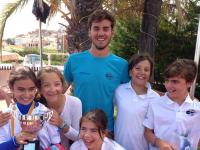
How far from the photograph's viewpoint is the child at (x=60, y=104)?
9.49 ft

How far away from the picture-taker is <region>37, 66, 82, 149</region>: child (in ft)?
9.49

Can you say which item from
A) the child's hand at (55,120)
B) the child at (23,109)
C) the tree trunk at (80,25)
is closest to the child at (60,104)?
the child's hand at (55,120)

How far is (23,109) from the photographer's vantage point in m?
2.64

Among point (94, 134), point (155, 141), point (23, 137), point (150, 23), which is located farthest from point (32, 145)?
point (150, 23)

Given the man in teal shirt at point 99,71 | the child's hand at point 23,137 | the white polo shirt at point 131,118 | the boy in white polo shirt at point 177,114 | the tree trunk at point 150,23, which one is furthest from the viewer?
the tree trunk at point 150,23

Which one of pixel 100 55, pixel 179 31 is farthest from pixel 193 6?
pixel 100 55

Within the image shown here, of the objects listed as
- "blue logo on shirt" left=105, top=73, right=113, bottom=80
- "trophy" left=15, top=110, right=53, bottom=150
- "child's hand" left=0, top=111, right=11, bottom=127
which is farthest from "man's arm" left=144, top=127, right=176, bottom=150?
"child's hand" left=0, top=111, right=11, bottom=127

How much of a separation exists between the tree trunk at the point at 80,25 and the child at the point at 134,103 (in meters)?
3.50

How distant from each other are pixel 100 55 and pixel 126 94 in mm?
496

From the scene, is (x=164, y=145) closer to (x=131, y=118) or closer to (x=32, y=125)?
(x=131, y=118)

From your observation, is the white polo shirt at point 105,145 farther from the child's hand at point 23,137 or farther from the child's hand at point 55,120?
the child's hand at point 23,137

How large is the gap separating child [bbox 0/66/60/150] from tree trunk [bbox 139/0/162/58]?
5095mm

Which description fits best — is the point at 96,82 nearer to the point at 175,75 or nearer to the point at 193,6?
the point at 175,75

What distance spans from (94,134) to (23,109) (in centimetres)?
65
